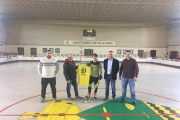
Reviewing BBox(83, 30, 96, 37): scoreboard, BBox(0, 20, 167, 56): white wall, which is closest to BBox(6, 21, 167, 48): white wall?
BBox(0, 20, 167, 56): white wall

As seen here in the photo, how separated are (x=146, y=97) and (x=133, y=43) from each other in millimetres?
21310

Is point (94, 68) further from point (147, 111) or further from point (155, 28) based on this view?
point (155, 28)

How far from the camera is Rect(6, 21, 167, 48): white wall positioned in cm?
2366

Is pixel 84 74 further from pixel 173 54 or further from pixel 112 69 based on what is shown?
pixel 173 54

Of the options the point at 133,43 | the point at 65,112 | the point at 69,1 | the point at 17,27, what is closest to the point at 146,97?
the point at 65,112

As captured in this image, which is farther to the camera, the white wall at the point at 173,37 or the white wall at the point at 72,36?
the white wall at the point at 72,36

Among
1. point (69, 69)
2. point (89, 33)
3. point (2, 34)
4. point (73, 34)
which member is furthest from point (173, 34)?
point (2, 34)

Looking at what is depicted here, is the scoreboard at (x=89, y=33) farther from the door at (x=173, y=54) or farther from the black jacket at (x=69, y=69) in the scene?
the black jacket at (x=69, y=69)

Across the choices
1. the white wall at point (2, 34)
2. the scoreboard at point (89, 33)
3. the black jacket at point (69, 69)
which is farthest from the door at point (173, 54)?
the white wall at point (2, 34)

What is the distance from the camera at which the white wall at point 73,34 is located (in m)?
23.7

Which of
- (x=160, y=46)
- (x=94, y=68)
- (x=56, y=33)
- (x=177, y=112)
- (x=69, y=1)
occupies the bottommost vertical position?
(x=177, y=112)

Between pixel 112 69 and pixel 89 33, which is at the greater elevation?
pixel 89 33

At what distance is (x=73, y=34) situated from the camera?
24375mm

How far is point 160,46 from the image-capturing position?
25.2 metres
